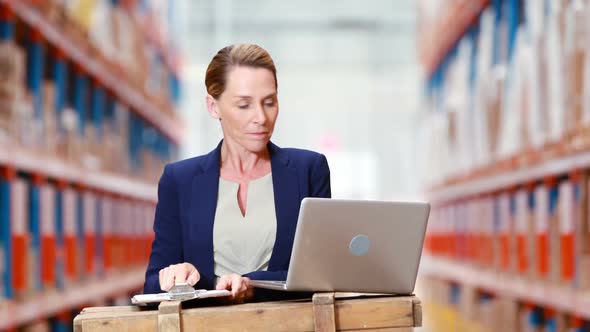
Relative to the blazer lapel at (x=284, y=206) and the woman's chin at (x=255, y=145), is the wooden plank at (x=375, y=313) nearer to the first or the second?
the blazer lapel at (x=284, y=206)

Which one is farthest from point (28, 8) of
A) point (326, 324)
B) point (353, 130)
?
point (353, 130)

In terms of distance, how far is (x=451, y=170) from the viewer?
6418 millimetres

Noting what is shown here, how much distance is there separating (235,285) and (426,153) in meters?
6.06

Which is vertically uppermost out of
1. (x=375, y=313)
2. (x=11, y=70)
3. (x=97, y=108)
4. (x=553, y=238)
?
(x=97, y=108)

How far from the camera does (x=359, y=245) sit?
190cm

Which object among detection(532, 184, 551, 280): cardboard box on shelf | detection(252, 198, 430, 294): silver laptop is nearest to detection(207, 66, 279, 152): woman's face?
detection(252, 198, 430, 294): silver laptop

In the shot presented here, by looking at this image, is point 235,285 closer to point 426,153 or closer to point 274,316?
point 274,316

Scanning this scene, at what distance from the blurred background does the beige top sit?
1.62 metres

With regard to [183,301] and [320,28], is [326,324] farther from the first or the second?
[320,28]

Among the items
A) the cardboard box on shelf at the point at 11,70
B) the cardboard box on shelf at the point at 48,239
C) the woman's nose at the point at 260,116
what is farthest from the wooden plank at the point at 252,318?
the cardboard box on shelf at the point at 48,239

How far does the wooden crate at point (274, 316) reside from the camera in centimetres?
180

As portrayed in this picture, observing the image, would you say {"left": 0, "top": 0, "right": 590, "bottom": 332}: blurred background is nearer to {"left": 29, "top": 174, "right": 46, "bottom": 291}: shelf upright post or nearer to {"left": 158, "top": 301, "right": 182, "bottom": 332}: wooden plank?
{"left": 29, "top": 174, "right": 46, "bottom": 291}: shelf upright post

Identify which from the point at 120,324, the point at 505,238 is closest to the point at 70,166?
the point at 505,238

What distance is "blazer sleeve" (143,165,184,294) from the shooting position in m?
2.06
